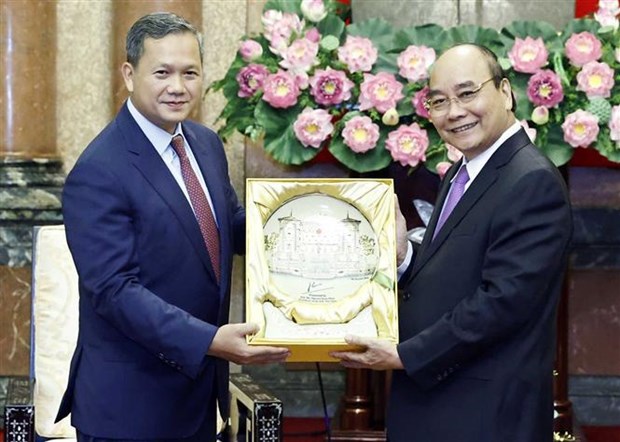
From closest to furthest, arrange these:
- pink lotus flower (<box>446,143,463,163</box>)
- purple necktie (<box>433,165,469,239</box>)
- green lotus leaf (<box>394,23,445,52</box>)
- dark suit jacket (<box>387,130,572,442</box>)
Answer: dark suit jacket (<box>387,130,572,442</box>) < purple necktie (<box>433,165,469,239</box>) < pink lotus flower (<box>446,143,463,163</box>) < green lotus leaf (<box>394,23,445,52</box>)

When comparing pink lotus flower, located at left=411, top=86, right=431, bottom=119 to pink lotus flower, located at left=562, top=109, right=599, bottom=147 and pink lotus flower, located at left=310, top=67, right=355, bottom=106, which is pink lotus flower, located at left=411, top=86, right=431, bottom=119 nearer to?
pink lotus flower, located at left=310, top=67, right=355, bottom=106

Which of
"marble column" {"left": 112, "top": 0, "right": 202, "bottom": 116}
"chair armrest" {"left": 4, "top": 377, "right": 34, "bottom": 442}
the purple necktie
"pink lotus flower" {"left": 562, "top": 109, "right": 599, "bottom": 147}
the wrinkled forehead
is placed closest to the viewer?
the wrinkled forehead

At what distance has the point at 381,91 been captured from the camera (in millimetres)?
4168

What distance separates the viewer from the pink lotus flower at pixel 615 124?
408 centimetres

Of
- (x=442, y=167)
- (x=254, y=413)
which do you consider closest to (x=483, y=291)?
(x=254, y=413)

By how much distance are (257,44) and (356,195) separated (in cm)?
136

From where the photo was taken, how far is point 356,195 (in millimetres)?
3156

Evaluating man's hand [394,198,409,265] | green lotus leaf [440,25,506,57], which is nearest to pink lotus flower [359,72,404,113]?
green lotus leaf [440,25,506,57]

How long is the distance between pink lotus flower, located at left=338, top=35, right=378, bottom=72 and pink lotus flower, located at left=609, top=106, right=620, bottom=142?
82cm

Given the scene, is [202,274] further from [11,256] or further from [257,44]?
[11,256]

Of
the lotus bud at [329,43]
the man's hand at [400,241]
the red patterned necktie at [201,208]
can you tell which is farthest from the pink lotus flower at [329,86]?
the red patterned necktie at [201,208]

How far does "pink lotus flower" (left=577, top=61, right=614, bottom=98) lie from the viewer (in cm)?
407

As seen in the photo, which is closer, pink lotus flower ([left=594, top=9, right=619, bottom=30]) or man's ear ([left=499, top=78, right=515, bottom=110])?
man's ear ([left=499, top=78, right=515, bottom=110])

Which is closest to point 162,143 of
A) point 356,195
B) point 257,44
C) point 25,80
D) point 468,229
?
point 356,195
